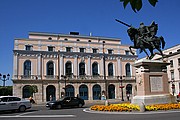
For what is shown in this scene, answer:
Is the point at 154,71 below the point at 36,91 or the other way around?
the other way around

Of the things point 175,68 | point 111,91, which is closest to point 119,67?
point 111,91

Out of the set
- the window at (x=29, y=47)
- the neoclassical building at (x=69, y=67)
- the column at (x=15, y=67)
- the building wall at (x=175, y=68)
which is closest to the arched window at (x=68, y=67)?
the neoclassical building at (x=69, y=67)

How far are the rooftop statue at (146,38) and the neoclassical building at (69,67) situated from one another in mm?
32982

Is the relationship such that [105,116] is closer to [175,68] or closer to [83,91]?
[83,91]

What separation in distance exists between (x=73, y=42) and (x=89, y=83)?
35.9ft

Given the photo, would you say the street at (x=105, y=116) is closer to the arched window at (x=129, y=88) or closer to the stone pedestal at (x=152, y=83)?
the stone pedestal at (x=152, y=83)

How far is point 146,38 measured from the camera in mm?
17766

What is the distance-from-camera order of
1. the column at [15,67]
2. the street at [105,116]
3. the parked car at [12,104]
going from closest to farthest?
the street at [105,116]
the parked car at [12,104]
the column at [15,67]

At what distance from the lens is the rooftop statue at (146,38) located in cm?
1756

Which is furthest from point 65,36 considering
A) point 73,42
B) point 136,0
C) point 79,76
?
point 136,0

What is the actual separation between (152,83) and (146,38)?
11.9 feet

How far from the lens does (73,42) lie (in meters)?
55.9

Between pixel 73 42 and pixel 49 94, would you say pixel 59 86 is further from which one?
pixel 73 42

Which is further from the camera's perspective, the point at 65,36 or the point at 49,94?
the point at 65,36
